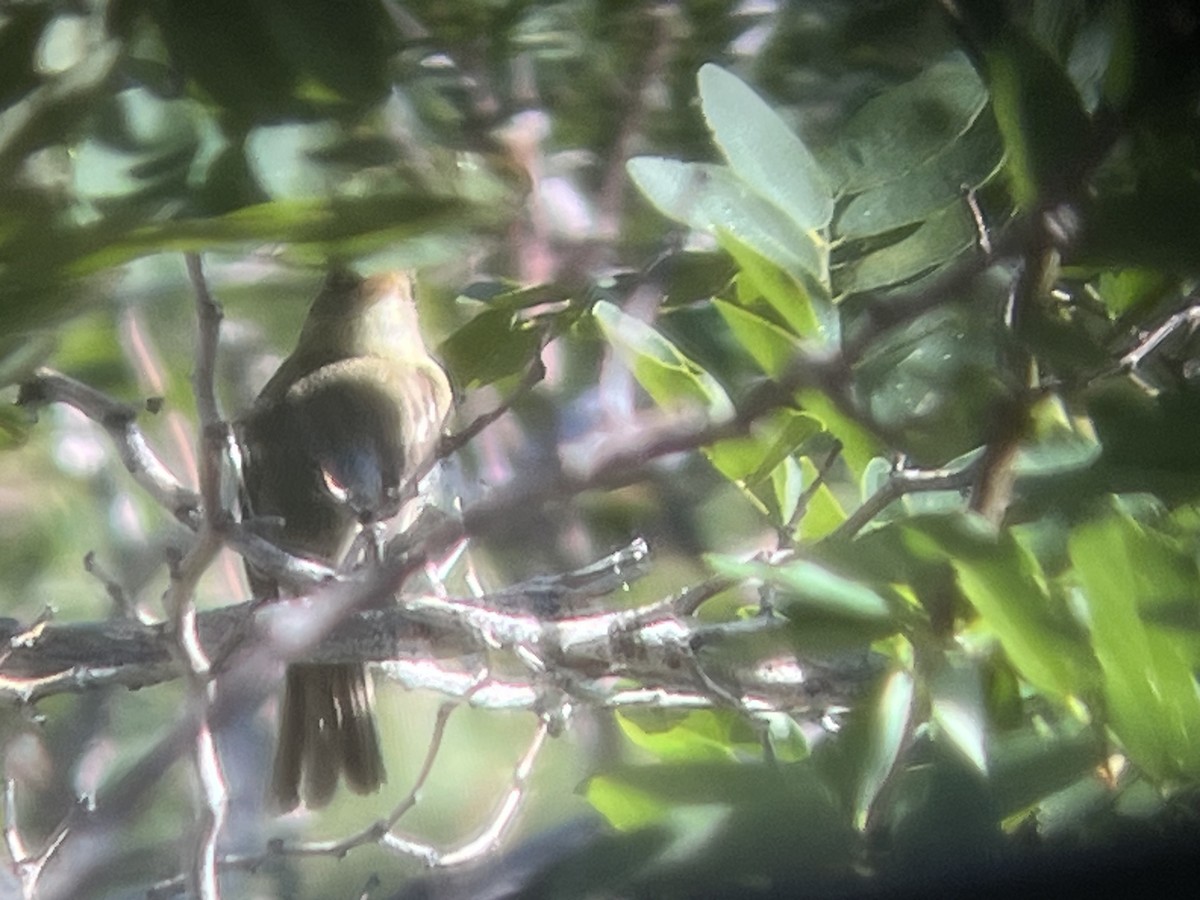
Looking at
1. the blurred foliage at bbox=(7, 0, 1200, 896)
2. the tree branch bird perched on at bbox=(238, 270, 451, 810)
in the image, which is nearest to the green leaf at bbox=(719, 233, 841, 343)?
the blurred foliage at bbox=(7, 0, 1200, 896)

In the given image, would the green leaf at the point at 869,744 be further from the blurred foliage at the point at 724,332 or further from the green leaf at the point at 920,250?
the green leaf at the point at 920,250

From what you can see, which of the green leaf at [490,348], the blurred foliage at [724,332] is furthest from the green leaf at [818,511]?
the green leaf at [490,348]

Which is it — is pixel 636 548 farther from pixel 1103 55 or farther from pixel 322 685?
pixel 1103 55

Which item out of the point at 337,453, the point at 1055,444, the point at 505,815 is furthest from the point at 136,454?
the point at 1055,444

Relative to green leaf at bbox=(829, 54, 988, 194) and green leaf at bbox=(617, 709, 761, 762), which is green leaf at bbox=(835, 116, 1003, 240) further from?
green leaf at bbox=(617, 709, 761, 762)

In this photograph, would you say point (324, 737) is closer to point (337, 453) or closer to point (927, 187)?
point (337, 453)

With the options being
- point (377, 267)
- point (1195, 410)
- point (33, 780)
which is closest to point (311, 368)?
point (377, 267)

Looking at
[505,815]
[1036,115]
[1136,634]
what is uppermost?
[1036,115]
